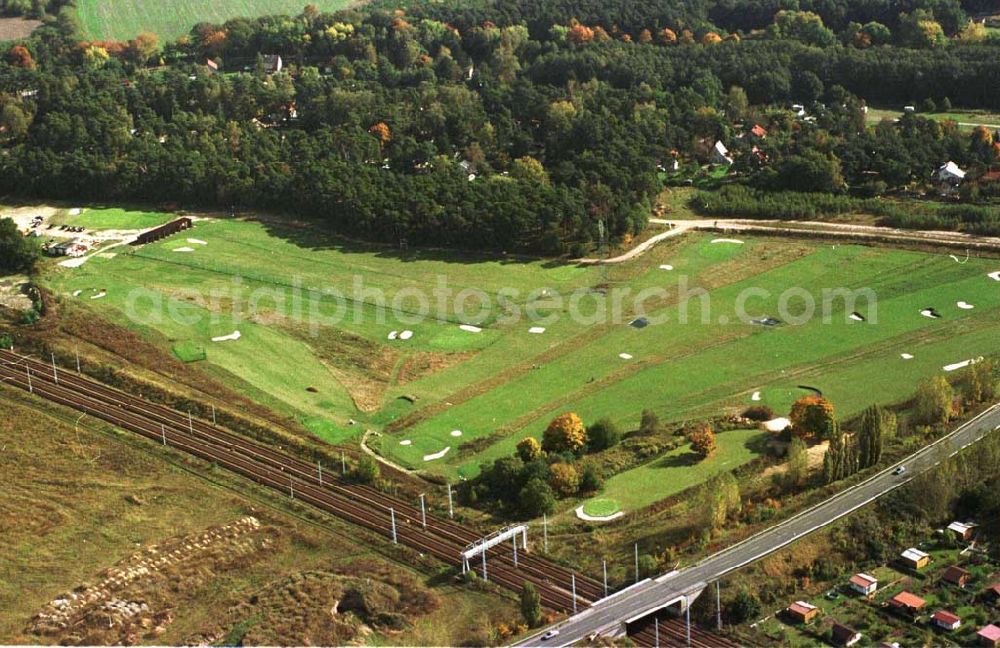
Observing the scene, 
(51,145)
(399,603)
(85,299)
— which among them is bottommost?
(399,603)

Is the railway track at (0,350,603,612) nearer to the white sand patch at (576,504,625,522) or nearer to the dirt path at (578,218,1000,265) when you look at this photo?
the white sand patch at (576,504,625,522)

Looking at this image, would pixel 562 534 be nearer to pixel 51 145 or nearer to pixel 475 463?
pixel 475 463

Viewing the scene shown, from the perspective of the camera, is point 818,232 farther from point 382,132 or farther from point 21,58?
point 21,58

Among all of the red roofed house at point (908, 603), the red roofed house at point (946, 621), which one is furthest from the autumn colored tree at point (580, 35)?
the red roofed house at point (946, 621)

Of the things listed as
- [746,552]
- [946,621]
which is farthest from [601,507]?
[946,621]

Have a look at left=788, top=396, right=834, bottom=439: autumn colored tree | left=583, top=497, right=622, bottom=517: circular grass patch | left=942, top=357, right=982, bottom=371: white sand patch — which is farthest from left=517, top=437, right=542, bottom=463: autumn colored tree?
left=942, top=357, right=982, bottom=371: white sand patch

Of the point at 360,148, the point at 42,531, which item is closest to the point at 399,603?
the point at 42,531
